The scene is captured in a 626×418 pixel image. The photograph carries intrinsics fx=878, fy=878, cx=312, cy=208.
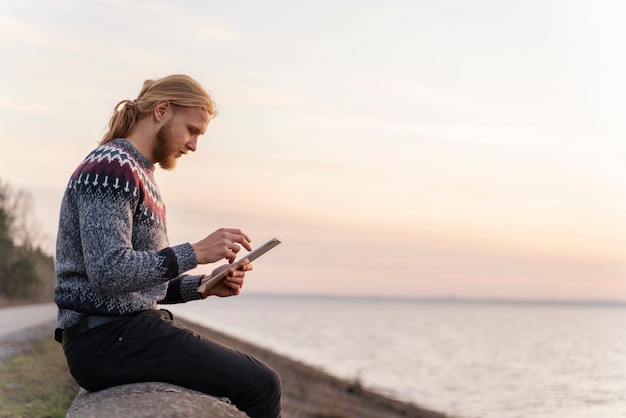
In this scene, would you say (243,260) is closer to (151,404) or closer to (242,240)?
(242,240)

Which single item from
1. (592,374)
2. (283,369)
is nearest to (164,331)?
(283,369)

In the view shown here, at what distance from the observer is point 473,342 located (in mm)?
60500

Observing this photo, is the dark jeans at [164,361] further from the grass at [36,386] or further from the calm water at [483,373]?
the calm water at [483,373]

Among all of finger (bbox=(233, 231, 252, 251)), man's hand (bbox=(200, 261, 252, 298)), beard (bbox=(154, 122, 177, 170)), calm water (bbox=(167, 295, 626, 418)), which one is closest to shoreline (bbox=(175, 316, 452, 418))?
calm water (bbox=(167, 295, 626, 418))

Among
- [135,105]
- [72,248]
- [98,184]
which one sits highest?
[135,105]

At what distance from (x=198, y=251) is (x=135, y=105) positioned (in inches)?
34.8

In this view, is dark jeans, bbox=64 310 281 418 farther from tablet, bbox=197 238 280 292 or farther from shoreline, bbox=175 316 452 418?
shoreline, bbox=175 316 452 418

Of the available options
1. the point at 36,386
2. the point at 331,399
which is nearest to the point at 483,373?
the point at 331,399

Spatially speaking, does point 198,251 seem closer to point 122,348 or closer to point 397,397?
point 122,348

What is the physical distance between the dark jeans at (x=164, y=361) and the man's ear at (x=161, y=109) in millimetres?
990

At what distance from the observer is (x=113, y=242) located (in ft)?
13.2

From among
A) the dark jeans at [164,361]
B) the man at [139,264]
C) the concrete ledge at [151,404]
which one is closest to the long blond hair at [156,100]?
the man at [139,264]

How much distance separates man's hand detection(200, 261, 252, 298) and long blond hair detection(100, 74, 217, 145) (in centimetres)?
82

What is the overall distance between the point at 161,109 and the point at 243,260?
2.85 feet
